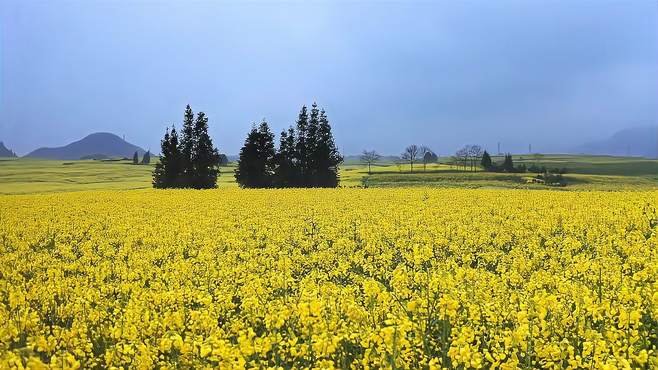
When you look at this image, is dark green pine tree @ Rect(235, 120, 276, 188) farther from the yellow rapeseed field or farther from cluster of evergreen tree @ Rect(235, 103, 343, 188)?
the yellow rapeseed field

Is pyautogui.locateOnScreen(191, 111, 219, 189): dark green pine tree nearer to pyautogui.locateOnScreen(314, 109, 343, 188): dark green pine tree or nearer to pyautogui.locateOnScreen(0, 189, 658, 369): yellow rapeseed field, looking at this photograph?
pyautogui.locateOnScreen(314, 109, 343, 188): dark green pine tree

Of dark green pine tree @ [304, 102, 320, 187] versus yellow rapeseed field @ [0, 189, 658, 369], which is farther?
dark green pine tree @ [304, 102, 320, 187]

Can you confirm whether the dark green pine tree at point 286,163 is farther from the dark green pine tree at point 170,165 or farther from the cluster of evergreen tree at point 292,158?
the dark green pine tree at point 170,165

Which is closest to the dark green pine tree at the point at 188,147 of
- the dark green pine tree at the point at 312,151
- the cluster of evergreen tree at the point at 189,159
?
the cluster of evergreen tree at the point at 189,159

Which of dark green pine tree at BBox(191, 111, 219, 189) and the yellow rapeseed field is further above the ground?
dark green pine tree at BBox(191, 111, 219, 189)

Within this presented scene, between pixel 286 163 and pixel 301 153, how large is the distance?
2783 mm

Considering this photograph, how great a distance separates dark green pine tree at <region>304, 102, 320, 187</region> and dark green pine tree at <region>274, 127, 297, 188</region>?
1813 millimetres

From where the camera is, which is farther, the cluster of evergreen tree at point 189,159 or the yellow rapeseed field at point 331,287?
the cluster of evergreen tree at point 189,159

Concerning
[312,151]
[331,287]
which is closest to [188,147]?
[312,151]

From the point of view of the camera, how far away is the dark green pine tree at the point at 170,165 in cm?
6047

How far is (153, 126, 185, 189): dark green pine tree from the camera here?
60469mm

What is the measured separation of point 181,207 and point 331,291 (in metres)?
20.3

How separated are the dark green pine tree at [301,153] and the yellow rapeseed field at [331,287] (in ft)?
115

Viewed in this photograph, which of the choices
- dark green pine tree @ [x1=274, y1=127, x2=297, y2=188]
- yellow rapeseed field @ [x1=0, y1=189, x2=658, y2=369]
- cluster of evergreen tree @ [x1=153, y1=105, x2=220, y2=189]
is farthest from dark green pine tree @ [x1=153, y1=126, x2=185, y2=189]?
yellow rapeseed field @ [x1=0, y1=189, x2=658, y2=369]
